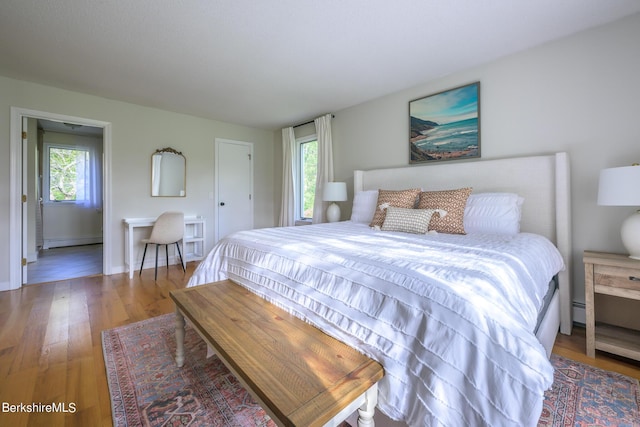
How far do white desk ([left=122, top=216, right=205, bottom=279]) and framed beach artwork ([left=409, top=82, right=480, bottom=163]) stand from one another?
10.7 feet

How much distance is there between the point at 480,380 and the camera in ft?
2.50

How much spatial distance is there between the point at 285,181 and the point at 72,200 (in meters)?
4.69

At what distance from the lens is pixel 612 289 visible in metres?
1.65

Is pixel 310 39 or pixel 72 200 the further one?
pixel 72 200

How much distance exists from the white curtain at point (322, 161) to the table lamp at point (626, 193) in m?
2.89

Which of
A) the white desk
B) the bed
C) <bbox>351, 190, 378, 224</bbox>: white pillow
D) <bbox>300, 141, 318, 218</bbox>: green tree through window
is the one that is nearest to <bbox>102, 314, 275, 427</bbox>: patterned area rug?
the bed

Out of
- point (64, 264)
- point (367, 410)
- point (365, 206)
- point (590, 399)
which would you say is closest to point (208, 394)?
point (367, 410)

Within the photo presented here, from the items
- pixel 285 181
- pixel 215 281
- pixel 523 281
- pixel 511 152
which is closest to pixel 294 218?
pixel 285 181

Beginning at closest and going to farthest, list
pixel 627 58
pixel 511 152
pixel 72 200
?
1. pixel 627 58
2. pixel 511 152
3. pixel 72 200

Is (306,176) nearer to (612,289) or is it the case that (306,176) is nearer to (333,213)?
(333,213)

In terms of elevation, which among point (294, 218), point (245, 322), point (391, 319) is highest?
point (294, 218)

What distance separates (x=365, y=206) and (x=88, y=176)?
20.2 ft

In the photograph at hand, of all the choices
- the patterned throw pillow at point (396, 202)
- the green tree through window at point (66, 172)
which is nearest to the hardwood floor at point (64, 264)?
the green tree through window at point (66, 172)

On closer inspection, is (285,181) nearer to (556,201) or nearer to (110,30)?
(110,30)
